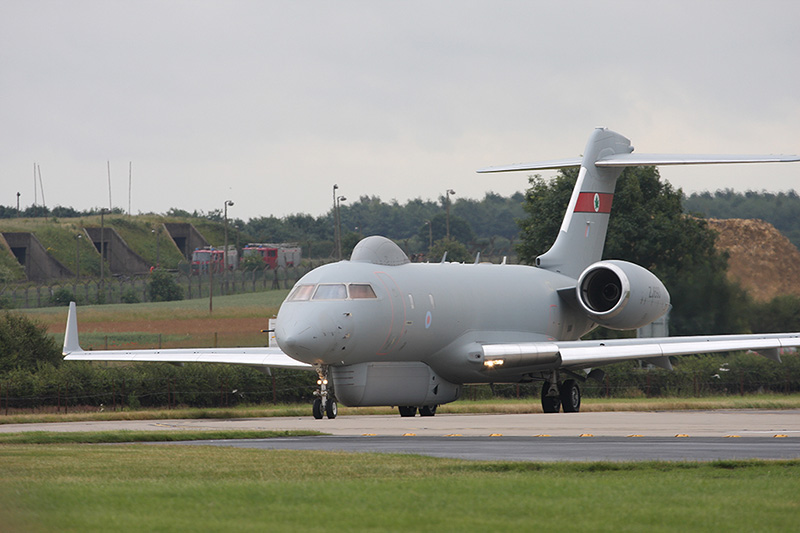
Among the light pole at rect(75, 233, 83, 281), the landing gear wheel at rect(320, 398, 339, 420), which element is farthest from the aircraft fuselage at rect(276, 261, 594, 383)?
the light pole at rect(75, 233, 83, 281)

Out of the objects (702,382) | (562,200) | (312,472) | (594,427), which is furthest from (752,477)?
(562,200)

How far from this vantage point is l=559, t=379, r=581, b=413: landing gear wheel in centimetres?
3141

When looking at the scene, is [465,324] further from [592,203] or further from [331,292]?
[592,203]

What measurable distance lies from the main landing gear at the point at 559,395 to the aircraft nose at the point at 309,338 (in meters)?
9.23

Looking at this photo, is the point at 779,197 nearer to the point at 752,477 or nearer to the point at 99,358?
the point at 99,358

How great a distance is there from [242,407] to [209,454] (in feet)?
75.2

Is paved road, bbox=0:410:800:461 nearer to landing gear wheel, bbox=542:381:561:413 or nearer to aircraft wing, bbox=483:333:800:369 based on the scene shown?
aircraft wing, bbox=483:333:800:369

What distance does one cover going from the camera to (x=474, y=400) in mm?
40094

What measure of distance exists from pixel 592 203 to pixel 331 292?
13.8 meters

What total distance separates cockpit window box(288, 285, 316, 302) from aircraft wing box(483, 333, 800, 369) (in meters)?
5.59

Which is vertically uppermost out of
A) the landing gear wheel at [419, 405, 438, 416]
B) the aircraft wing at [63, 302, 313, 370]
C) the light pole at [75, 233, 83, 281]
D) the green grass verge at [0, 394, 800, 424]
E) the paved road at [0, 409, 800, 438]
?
the light pole at [75, 233, 83, 281]

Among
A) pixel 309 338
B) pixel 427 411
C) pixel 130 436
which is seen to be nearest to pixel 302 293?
pixel 309 338

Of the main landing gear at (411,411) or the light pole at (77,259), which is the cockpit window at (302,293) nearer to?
the main landing gear at (411,411)

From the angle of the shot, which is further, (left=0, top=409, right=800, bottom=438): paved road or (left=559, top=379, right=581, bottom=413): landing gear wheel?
(left=559, top=379, right=581, bottom=413): landing gear wheel
